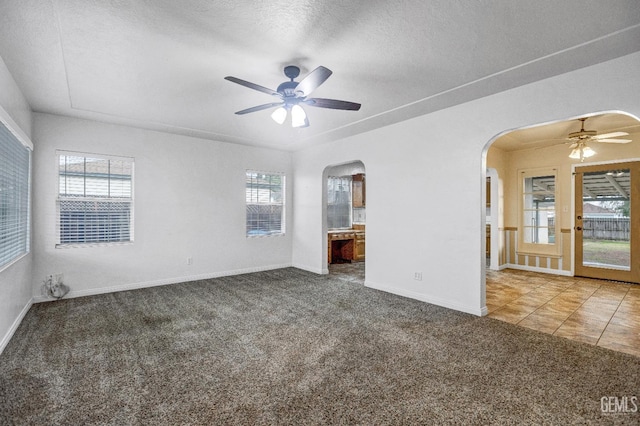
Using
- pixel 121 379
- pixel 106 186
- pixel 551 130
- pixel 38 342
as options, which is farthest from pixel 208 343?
pixel 551 130

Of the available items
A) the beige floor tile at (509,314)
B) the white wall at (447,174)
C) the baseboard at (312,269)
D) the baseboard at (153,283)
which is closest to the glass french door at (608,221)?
the beige floor tile at (509,314)

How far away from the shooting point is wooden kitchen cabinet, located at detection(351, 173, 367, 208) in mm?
7925

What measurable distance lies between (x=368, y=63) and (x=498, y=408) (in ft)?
9.34

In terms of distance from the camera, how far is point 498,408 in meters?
1.89

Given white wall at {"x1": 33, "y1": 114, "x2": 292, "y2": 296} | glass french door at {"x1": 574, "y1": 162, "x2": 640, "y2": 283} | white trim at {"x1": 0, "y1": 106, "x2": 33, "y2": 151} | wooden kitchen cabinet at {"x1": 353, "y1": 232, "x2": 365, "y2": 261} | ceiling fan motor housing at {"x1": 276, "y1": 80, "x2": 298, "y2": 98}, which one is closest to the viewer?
white trim at {"x1": 0, "y1": 106, "x2": 33, "y2": 151}

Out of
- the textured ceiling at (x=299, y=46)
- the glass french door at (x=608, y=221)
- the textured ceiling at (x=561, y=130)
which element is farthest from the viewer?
the glass french door at (x=608, y=221)

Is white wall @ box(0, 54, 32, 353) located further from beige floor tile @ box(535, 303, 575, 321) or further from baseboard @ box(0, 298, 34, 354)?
beige floor tile @ box(535, 303, 575, 321)

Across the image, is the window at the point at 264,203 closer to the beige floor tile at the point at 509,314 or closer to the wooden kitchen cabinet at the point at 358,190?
the wooden kitchen cabinet at the point at 358,190

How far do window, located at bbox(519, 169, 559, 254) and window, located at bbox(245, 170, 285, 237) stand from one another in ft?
17.0

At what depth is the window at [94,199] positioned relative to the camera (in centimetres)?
430

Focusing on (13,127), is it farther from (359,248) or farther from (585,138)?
(585,138)

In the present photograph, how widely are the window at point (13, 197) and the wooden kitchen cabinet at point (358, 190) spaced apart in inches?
249

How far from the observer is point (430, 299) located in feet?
13.4

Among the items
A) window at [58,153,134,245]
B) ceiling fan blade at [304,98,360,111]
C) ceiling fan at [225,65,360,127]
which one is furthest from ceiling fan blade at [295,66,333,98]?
window at [58,153,134,245]
